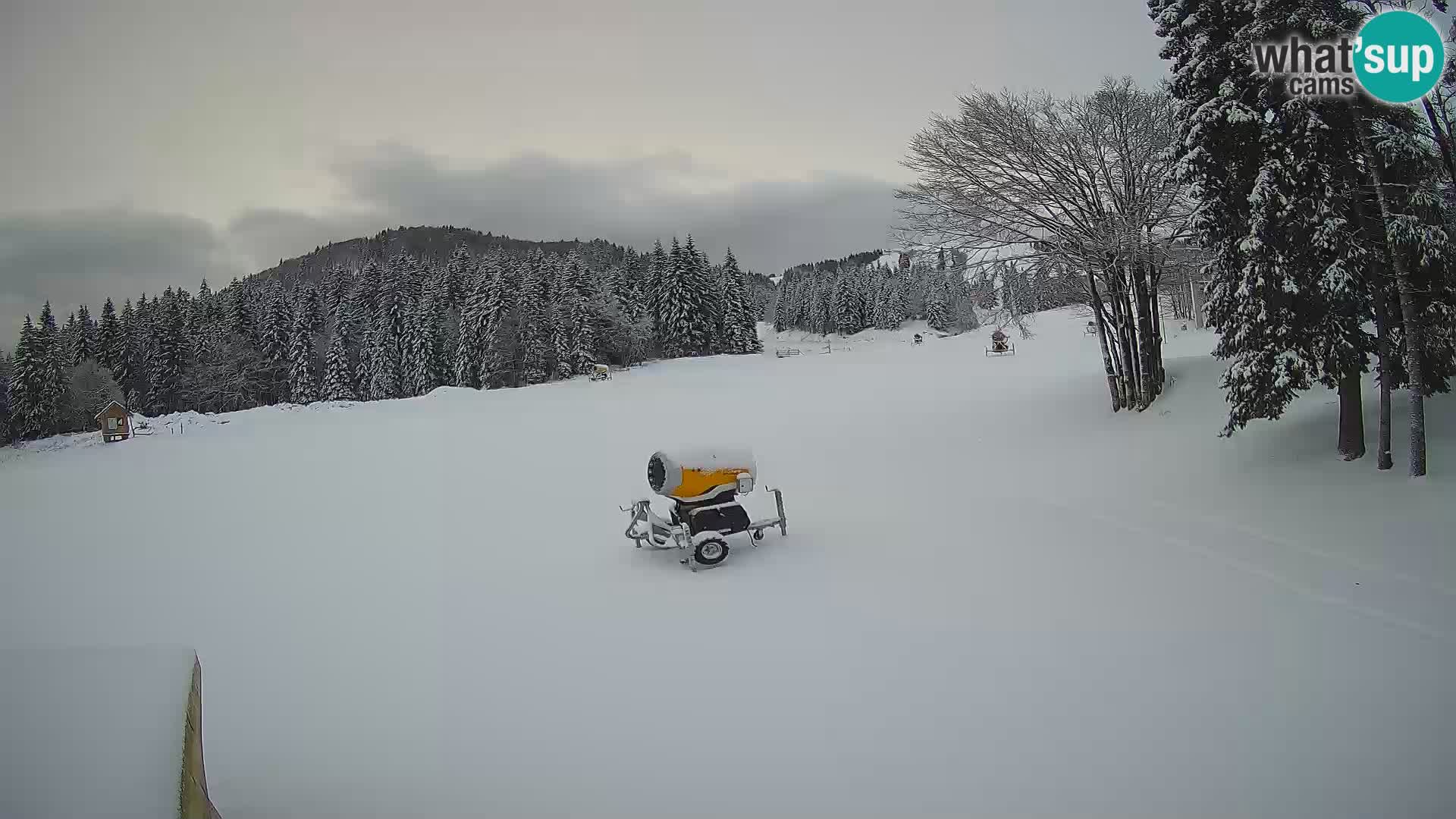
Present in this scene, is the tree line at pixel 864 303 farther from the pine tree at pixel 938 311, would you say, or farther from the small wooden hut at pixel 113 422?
the small wooden hut at pixel 113 422

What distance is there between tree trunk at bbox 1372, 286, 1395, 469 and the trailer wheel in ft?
27.3

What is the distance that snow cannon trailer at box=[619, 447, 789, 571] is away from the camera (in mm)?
7738

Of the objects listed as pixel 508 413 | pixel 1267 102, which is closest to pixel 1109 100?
pixel 1267 102

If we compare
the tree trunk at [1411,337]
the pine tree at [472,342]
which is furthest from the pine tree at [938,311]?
the tree trunk at [1411,337]

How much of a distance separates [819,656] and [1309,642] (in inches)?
152

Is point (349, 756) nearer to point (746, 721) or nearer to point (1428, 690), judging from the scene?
point (746, 721)

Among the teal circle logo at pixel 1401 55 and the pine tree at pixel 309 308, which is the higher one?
the pine tree at pixel 309 308

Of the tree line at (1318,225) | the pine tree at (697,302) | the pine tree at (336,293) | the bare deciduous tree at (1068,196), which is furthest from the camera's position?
the pine tree at (336,293)

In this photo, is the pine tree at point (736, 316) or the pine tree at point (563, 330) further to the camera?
the pine tree at point (736, 316)

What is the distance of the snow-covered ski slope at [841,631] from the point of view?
3.79m

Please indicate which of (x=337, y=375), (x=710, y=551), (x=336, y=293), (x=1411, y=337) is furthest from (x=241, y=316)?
(x=1411, y=337)

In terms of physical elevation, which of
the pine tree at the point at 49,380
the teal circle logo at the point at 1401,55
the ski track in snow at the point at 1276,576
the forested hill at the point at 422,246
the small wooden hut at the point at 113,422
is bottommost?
the ski track in snow at the point at 1276,576

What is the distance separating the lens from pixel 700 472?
26.3ft

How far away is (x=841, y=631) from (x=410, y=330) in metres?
55.4
